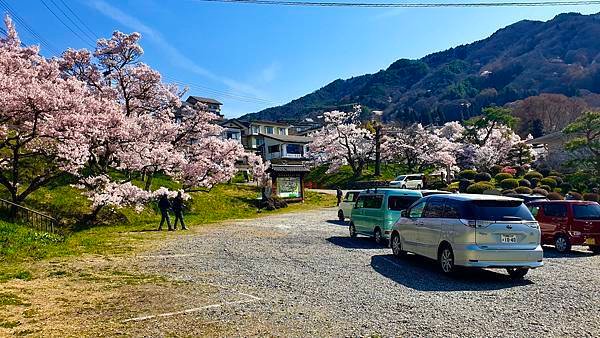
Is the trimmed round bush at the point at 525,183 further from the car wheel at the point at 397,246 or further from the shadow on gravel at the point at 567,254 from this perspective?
the car wheel at the point at 397,246

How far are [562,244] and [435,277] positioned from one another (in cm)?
701

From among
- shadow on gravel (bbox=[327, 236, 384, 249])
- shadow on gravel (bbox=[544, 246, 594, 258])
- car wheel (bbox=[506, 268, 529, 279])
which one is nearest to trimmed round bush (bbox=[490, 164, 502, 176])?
shadow on gravel (bbox=[544, 246, 594, 258])

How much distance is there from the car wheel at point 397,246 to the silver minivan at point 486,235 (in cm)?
182

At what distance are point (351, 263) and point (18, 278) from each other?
736cm

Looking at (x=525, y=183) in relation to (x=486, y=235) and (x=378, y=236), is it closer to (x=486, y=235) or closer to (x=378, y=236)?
(x=378, y=236)

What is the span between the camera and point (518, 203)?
933cm

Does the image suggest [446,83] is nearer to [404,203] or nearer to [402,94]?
[402,94]

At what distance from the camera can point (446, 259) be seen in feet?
30.8

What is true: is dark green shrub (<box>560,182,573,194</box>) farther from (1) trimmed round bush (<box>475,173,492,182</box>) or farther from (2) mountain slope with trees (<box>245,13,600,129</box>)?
(2) mountain slope with trees (<box>245,13,600,129</box>)

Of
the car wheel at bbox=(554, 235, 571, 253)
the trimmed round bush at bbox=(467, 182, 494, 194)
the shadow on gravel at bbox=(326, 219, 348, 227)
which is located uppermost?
the trimmed round bush at bbox=(467, 182, 494, 194)

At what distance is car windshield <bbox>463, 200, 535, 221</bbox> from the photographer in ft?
29.5

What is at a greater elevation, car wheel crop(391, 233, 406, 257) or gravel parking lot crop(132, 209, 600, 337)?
car wheel crop(391, 233, 406, 257)

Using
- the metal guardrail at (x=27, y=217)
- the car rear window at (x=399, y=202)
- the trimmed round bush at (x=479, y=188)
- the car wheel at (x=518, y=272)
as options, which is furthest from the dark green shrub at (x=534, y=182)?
the metal guardrail at (x=27, y=217)

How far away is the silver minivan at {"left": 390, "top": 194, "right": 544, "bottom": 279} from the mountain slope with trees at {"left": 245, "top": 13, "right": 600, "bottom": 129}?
341 feet
